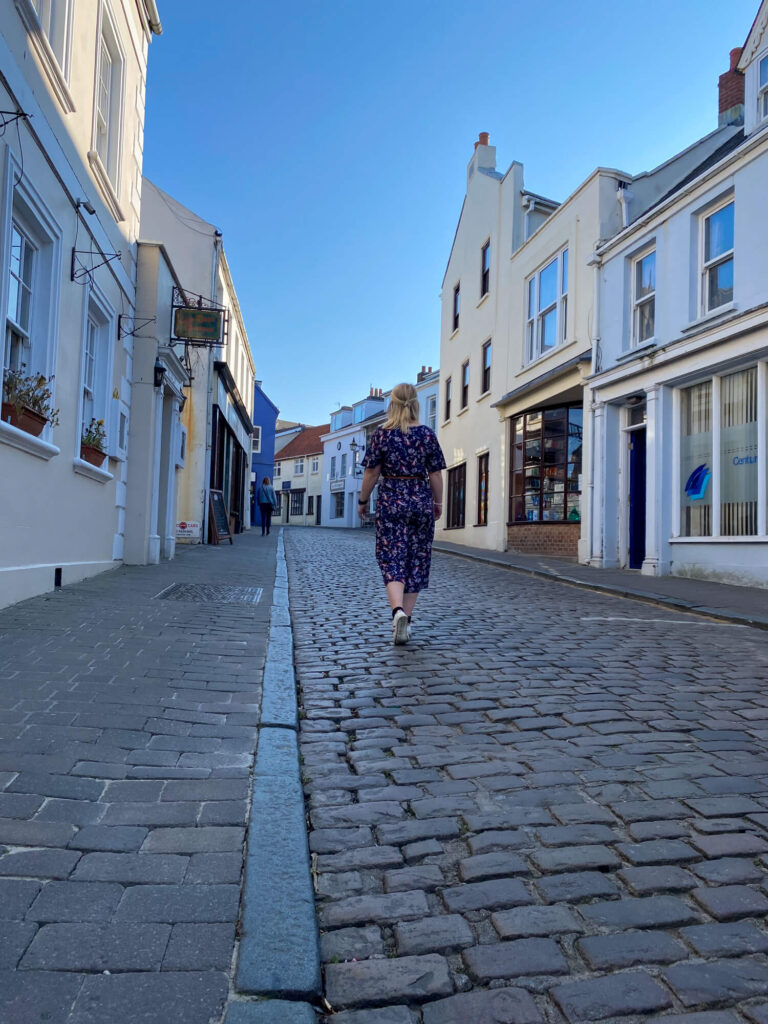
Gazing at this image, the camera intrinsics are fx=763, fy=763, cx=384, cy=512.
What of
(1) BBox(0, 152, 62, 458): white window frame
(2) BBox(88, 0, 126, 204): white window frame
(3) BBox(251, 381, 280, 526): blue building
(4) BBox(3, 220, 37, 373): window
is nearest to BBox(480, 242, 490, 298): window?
(2) BBox(88, 0, 126, 204): white window frame

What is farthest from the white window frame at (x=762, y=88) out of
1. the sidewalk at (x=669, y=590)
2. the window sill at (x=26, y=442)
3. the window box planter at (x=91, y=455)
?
the window sill at (x=26, y=442)

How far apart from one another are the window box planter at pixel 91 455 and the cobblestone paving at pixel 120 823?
11.0 ft

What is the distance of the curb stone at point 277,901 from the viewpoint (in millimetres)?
1627

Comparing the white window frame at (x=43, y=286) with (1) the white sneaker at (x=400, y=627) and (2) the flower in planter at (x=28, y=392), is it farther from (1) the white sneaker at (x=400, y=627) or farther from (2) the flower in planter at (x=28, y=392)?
(1) the white sneaker at (x=400, y=627)

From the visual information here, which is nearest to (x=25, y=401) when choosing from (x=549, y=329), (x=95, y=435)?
(x=95, y=435)

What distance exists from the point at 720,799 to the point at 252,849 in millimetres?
1674

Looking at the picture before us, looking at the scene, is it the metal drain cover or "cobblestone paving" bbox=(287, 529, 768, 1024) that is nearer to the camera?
"cobblestone paving" bbox=(287, 529, 768, 1024)

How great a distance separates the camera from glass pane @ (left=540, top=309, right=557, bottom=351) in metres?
16.9

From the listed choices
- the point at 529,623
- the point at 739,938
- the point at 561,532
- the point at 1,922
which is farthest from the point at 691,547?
the point at 1,922

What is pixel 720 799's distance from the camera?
274 centimetres

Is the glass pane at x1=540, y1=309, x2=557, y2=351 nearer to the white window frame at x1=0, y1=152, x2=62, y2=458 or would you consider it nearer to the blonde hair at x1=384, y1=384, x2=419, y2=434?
the blonde hair at x1=384, y1=384, x2=419, y2=434

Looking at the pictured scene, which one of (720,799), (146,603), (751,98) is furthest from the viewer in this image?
(751,98)

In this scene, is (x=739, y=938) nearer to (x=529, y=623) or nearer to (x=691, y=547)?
(x=529, y=623)

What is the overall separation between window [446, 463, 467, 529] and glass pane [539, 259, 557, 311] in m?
6.69
